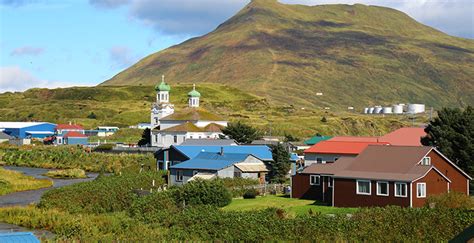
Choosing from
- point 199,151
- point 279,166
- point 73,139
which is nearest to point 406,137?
point 279,166

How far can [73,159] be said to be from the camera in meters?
82.3

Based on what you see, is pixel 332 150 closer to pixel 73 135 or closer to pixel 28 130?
pixel 73 135

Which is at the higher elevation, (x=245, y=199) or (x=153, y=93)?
(x=153, y=93)

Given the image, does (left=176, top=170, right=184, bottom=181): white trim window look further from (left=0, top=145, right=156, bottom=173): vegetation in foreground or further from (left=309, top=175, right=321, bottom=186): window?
(left=0, top=145, right=156, bottom=173): vegetation in foreground

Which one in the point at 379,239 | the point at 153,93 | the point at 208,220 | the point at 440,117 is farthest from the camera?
the point at 153,93

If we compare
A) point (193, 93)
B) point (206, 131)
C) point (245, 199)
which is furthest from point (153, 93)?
point (245, 199)

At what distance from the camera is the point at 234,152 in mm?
57656

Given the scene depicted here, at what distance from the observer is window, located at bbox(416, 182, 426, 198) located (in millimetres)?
38394

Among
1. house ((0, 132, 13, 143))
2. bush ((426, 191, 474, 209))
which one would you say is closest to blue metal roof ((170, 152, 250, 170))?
bush ((426, 191, 474, 209))

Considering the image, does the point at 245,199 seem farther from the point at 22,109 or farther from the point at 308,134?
the point at 22,109

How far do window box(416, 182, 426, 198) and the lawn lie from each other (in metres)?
3.59

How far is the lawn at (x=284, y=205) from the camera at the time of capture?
3778cm

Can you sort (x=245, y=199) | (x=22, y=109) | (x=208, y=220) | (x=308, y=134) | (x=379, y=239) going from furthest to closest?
1. (x=22, y=109)
2. (x=308, y=134)
3. (x=245, y=199)
4. (x=208, y=220)
5. (x=379, y=239)

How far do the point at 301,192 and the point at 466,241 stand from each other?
2901 cm
